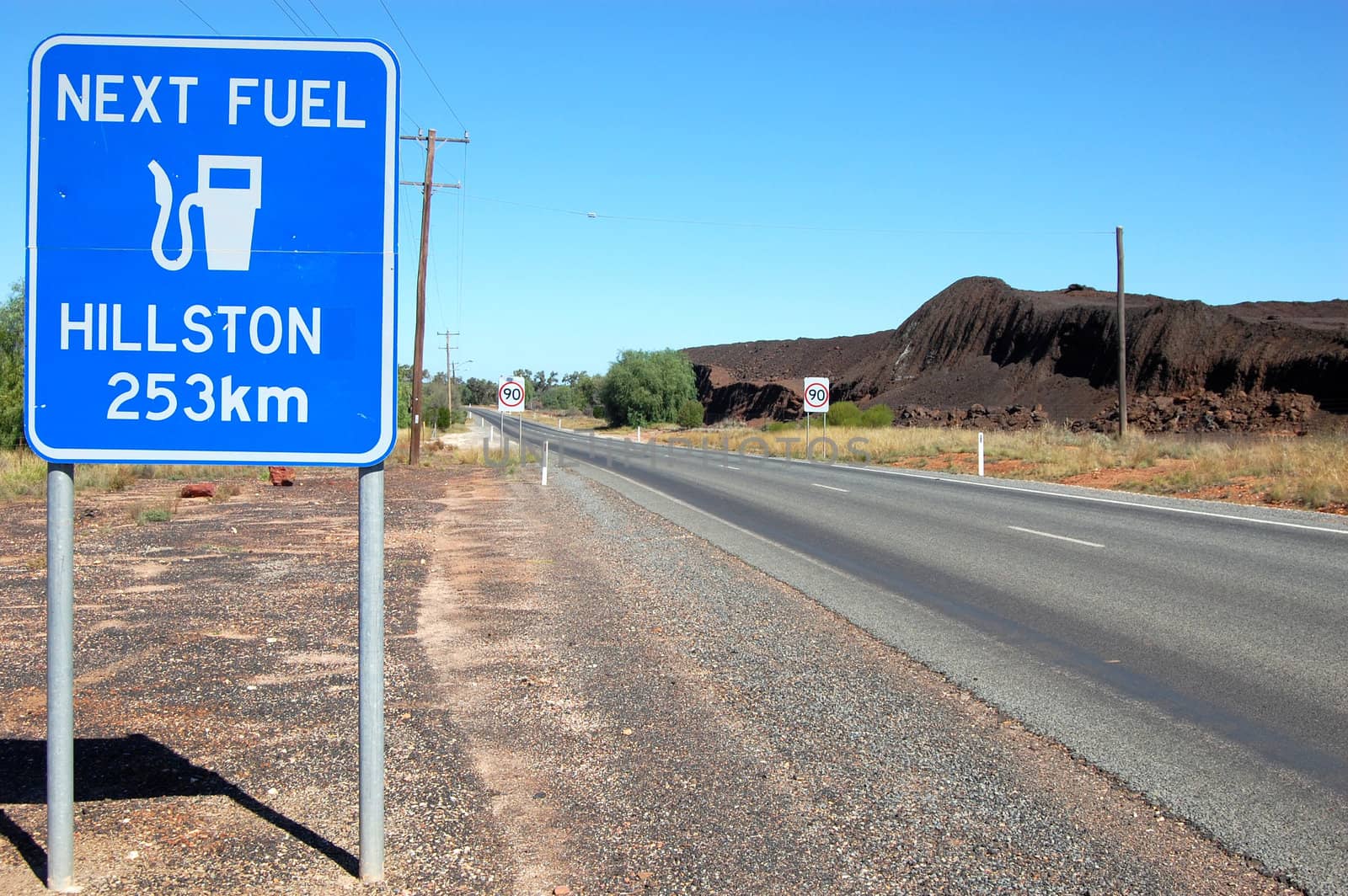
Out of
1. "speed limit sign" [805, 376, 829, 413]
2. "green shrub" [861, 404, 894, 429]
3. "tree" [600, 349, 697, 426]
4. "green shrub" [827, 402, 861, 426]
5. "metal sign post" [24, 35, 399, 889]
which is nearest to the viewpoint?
"metal sign post" [24, 35, 399, 889]

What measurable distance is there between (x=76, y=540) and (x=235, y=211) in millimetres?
10927

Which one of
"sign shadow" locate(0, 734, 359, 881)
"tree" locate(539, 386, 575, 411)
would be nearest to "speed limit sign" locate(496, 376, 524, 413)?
"sign shadow" locate(0, 734, 359, 881)

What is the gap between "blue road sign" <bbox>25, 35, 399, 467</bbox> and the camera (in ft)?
11.4

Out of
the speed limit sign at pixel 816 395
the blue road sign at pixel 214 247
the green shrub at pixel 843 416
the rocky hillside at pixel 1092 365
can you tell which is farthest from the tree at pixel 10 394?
the rocky hillside at pixel 1092 365

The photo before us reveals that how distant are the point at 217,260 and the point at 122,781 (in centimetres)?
244

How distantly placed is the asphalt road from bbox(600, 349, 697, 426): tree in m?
77.0

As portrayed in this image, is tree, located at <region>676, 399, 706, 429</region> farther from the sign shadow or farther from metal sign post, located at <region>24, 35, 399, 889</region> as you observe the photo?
metal sign post, located at <region>24, 35, 399, 889</region>

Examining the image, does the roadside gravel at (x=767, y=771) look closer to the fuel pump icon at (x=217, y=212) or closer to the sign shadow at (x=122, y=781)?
the sign shadow at (x=122, y=781)

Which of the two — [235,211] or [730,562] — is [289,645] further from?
[730,562]

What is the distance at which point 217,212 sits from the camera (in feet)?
11.6

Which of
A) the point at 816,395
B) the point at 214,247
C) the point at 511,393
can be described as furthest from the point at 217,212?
the point at 816,395

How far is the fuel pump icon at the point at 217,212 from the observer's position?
352cm

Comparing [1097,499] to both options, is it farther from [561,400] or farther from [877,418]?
[561,400]

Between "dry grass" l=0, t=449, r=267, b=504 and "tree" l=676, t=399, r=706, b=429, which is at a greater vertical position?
"tree" l=676, t=399, r=706, b=429
